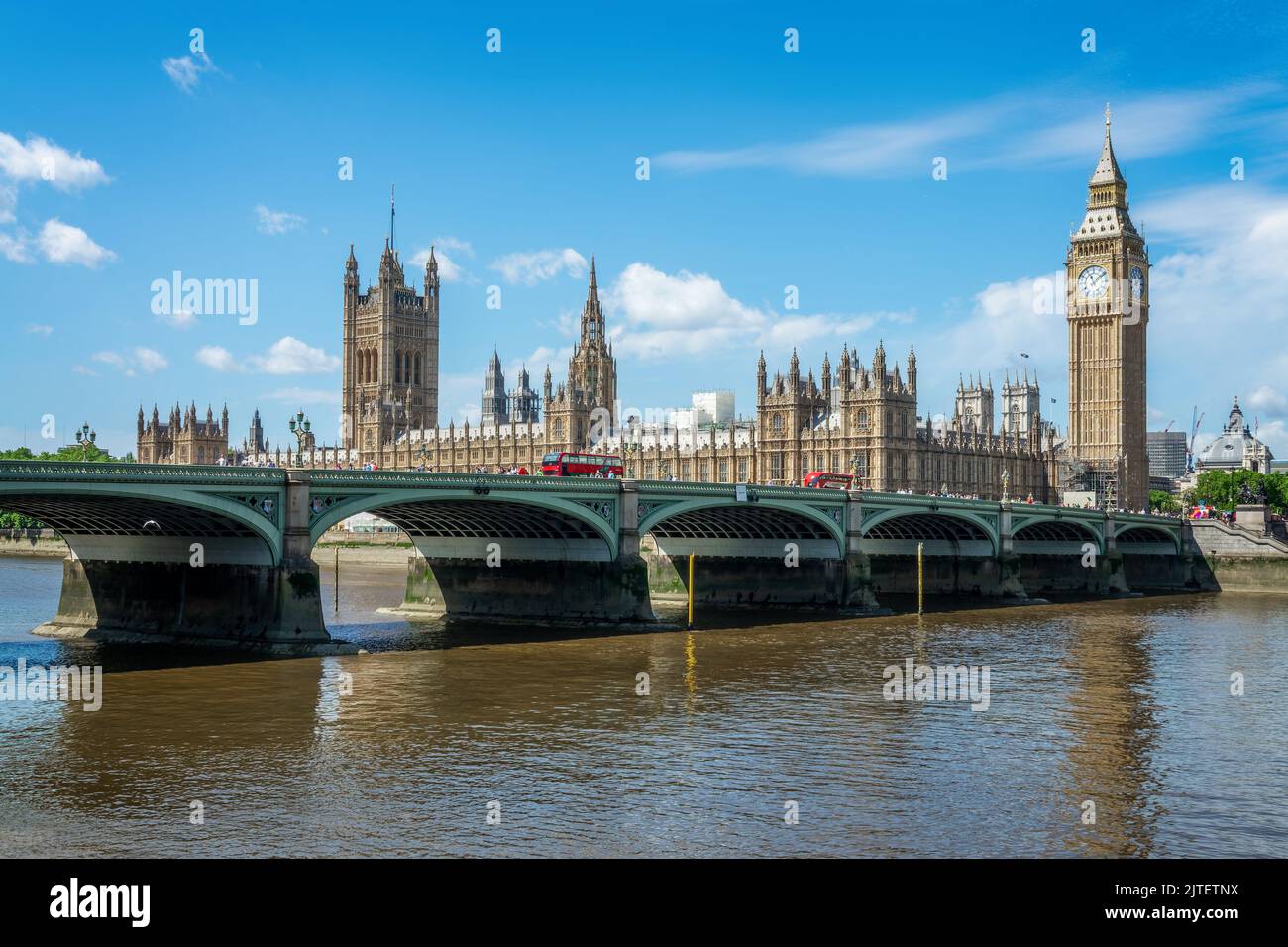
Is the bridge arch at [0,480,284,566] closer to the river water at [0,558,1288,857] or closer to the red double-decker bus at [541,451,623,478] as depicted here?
the river water at [0,558,1288,857]

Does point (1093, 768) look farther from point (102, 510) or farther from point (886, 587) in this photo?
point (886, 587)

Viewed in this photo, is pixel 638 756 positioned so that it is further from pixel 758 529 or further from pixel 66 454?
pixel 66 454

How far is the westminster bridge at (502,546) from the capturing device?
45375 millimetres

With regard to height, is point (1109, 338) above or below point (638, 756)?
above

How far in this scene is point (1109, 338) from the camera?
150 m

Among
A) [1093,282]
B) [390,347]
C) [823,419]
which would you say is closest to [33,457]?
[390,347]

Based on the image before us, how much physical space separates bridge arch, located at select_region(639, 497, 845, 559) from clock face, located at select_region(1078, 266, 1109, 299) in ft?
302

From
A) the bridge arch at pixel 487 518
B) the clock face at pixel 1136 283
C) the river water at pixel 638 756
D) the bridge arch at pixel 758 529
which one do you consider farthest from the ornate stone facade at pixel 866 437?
the river water at pixel 638 756

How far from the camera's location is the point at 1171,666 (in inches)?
1858

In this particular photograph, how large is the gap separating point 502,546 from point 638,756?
3338 centimetres

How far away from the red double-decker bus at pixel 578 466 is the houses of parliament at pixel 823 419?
38.1 metres

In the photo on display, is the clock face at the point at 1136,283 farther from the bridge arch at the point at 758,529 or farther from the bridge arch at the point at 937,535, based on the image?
the bridge arch at the point at 758,529

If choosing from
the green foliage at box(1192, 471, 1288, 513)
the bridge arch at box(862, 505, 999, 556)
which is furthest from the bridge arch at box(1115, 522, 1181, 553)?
the green foliage at box(1192, 471, 1288, 513)

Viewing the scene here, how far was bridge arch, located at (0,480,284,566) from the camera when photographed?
40938mm
